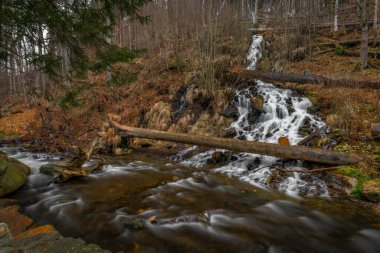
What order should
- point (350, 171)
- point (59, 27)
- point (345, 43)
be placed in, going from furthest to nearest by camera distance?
point (345, 43) < point (350, 171) < point (59, 27)

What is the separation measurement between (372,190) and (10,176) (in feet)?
27.8

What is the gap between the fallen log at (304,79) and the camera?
32.3 feet

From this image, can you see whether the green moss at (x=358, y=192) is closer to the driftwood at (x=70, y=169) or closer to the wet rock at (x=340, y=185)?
the wet rock at (x=340, y=185)

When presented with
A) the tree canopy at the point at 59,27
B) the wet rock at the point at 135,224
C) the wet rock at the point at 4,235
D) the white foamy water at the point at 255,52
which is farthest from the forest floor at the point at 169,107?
the wet rock at the point at 4,235

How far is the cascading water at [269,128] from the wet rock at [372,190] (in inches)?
30.7

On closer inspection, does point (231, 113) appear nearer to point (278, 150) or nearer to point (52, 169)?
point (278, 150)

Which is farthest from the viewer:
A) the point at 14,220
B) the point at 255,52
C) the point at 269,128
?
the point at 255,52

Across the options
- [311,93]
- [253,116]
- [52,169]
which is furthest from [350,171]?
[52,169]

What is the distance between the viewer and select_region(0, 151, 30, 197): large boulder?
20.3 feet

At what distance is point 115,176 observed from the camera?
25.0ft

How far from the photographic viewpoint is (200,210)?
541cm

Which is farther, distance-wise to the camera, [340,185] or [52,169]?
[52,169]

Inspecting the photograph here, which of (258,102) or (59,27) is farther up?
(59,27)

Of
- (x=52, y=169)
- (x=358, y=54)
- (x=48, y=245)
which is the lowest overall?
(x=52, y=169)
